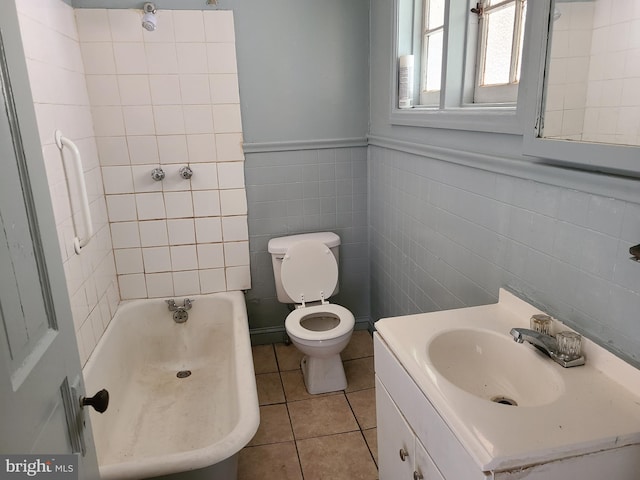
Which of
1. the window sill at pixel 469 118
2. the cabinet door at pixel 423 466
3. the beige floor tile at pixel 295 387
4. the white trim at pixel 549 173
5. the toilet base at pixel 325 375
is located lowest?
the beige floor tile at pixel 295 387

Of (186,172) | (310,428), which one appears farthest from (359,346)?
(186,172)

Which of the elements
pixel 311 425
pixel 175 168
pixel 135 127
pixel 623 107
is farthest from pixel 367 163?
pixel 623 107

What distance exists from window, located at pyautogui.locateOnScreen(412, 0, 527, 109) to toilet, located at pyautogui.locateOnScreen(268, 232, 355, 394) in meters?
1.16

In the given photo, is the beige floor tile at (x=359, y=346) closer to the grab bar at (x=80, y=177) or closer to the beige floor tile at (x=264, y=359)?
the beige floor tile at (x=264, y=359)

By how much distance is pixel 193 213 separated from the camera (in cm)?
267

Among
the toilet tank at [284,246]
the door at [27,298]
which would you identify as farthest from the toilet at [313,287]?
the door at [27,298]

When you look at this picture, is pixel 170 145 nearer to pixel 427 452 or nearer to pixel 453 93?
pixel 453 93

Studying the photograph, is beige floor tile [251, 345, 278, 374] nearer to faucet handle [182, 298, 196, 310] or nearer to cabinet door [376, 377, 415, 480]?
faucet handle [182, 298, 196, 310]

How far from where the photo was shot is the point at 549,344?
121 cm

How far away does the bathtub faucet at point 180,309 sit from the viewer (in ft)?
8.87

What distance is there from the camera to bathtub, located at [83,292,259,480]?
4.86ft

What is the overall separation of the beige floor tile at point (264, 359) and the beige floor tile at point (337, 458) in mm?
673

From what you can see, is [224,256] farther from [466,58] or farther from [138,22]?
[466,58]

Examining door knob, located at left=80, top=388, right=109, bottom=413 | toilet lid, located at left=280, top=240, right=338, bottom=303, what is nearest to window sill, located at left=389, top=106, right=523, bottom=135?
toilet lid, located at left=280, top=240, right=338, bottom=303
